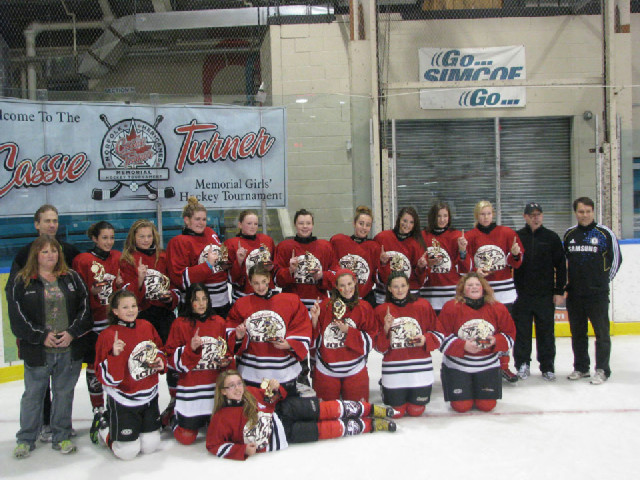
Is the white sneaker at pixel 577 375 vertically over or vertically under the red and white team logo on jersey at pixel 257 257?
under

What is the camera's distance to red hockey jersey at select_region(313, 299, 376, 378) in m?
3.35

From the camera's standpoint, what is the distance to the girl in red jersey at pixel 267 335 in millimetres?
3189

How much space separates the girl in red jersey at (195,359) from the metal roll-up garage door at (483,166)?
13.3ft

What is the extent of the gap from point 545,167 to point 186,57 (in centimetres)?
489

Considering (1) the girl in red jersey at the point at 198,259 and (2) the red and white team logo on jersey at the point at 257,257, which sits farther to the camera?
(2) the red and white team logo on jersey at the point at 257,257

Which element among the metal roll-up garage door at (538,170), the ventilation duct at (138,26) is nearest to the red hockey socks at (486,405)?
the metal roll-up garage door at (538,170)

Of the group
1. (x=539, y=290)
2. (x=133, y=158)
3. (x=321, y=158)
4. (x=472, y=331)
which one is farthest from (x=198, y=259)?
(x=321, y=158)

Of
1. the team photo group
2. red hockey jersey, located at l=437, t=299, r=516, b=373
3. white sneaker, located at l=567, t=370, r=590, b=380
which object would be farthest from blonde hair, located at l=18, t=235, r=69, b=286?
white sneaker, located at l=567, t=370, r=590, b=380

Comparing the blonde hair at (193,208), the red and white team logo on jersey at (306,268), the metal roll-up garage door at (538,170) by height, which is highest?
the metal roll-up garage door at (538,170)

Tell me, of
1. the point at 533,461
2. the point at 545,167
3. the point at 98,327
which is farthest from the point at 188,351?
the point at 545,167

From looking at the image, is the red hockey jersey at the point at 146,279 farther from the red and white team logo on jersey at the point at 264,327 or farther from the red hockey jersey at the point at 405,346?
the red hockey jersey at the point at 405,346

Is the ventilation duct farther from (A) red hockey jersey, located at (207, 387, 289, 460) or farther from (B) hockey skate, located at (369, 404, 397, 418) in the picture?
(A) red hockey jersey, located at (207, 387, 289, 460)

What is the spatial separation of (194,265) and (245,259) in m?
0.30

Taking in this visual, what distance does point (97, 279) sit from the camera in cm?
333
